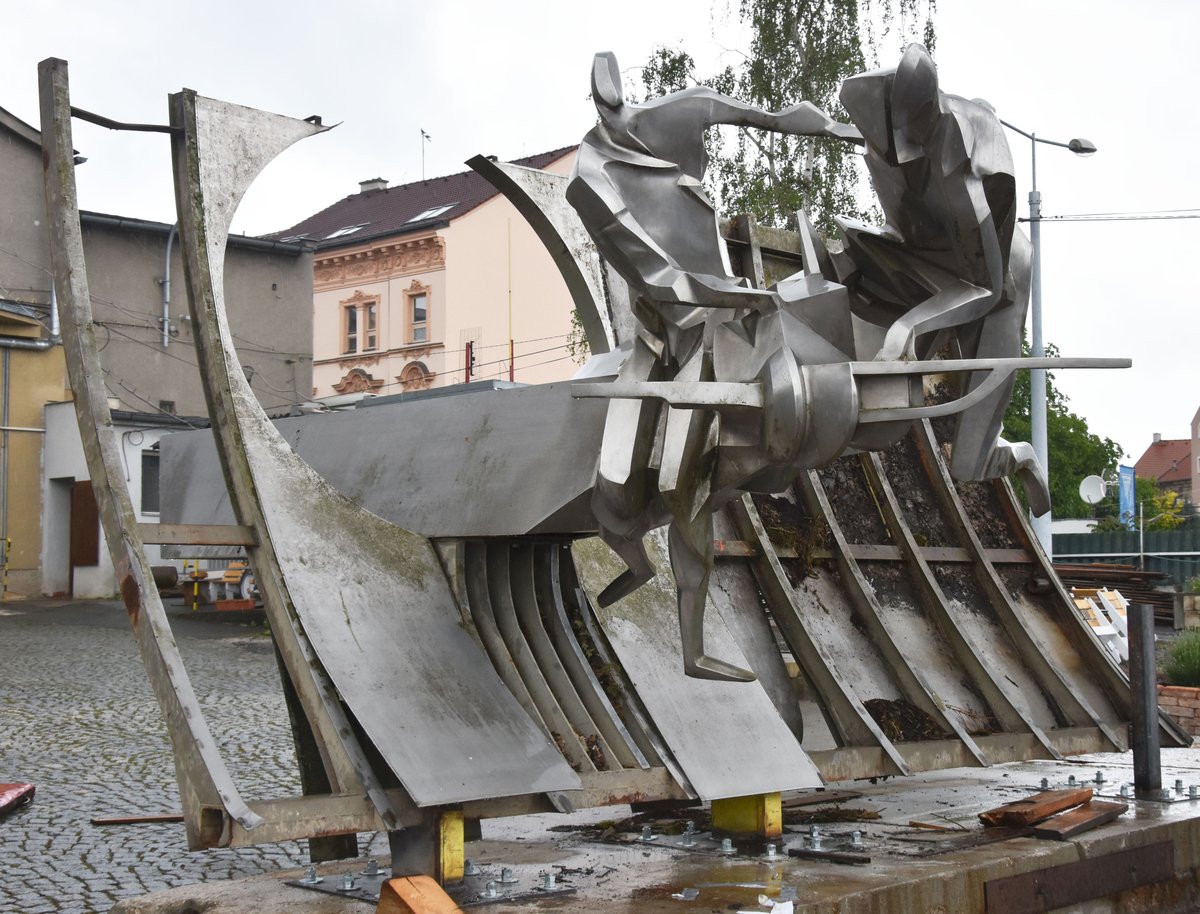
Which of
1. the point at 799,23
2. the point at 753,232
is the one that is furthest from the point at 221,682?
the point at 799,23

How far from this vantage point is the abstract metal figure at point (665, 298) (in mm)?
5719

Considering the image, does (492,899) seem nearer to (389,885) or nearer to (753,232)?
(389,885)

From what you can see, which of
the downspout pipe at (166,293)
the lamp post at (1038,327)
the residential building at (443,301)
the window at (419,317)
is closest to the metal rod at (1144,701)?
the lamp post at (1038,327)

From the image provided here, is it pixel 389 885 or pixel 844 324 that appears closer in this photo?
pixel 389 885

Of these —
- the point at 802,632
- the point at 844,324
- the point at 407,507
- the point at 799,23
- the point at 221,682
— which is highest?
the point at 799,23

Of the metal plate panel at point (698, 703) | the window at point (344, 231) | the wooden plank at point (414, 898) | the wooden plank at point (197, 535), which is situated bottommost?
the wooden plank at point (414, 898)

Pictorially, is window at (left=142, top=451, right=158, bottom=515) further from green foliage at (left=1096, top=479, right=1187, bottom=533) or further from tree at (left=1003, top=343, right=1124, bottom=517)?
tree at (left=1003, top=343, right=1124, bottom=517)

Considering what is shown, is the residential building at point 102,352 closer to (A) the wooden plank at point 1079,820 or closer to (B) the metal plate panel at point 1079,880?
(A) the wooden plank at point 1079,820

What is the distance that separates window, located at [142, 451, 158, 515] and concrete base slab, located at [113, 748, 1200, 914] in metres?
19.4

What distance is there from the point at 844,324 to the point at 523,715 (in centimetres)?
217

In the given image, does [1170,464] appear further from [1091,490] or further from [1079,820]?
[1079,820]

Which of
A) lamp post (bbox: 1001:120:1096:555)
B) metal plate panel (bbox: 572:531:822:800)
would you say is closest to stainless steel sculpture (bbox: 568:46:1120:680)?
metal plate panel (bbox: 572:531:822:800)

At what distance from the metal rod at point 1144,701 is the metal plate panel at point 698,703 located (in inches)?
103

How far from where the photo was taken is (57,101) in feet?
20.1
